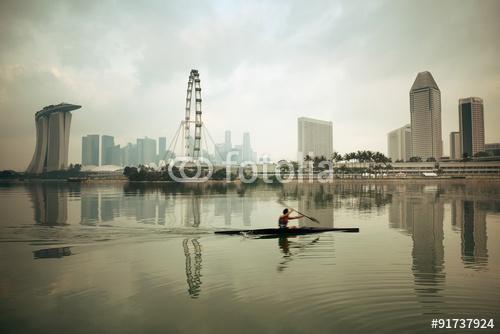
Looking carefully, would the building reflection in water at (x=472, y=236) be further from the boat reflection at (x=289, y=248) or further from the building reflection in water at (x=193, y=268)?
the building reflection in water at (x=193, y=268)

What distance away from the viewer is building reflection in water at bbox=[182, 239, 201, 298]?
37.2 feet

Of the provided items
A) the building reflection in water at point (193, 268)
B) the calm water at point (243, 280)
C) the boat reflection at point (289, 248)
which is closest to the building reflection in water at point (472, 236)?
the calm water at point (243, 280)

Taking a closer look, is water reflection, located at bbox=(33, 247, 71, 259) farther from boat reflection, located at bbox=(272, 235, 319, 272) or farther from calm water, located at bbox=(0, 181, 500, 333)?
boat reflection, located at bbox=(272, 235, 319, 272)

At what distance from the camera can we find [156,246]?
1773 cm

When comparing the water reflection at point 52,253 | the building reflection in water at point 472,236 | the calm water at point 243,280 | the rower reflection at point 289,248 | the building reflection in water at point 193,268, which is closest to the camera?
the calm water at point 243,280

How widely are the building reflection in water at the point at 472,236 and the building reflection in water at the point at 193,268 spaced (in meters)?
9.95

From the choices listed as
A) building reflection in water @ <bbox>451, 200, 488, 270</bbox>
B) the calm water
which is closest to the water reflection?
the calm water

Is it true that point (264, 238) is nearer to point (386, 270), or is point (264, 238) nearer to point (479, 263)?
point (386, 270)

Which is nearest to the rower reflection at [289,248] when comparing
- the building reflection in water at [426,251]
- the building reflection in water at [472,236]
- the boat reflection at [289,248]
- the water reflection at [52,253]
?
the boat reflection at [289,248]

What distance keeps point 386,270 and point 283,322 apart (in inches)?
231

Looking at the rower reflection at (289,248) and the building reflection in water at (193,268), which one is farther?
the rower reflection at (289,248)

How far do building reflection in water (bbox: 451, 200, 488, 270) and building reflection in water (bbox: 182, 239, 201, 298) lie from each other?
9949 millimetres

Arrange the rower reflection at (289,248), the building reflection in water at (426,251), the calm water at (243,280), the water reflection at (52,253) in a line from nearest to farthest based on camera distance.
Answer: the calm water at (243,280) → the building reflection in water at (426,251) → the rower reflection at (289,248) → the water reflection at (52,253)

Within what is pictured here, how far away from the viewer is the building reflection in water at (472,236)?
47.8 feet
